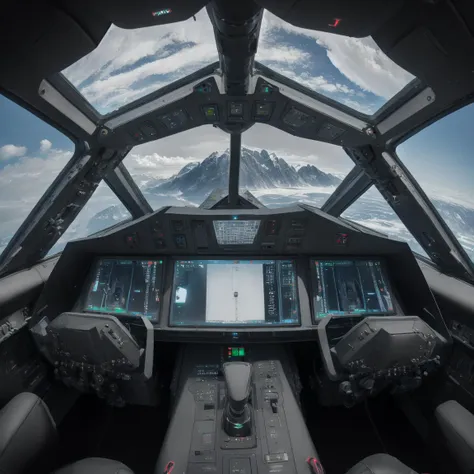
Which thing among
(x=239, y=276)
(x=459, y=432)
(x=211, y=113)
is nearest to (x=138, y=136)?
(x=211, y=113)

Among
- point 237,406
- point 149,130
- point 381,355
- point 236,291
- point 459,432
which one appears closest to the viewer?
point 459,432

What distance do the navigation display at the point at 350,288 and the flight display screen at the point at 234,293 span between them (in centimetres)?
21

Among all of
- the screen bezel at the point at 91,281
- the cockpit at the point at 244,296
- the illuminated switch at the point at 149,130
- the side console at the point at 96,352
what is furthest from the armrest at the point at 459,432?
the illuminated switch at the point at 149,130

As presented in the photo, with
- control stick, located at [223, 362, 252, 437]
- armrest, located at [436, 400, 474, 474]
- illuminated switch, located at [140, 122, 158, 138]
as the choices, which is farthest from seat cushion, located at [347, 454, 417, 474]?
illuminated switch, located at [140, 122, 158, 138]

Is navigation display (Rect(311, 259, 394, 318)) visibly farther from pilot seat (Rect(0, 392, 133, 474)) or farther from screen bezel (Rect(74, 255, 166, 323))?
pilot seat (Rect(0, 392, 133, 474))

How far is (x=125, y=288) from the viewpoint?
Result: 8.41 ft

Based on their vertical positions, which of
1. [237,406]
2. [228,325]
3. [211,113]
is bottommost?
[237,406]

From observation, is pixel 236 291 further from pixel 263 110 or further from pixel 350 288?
pixel 263 110

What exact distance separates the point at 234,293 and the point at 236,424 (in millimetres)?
959

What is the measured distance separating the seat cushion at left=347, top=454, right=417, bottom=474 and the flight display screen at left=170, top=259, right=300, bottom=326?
1.08 m

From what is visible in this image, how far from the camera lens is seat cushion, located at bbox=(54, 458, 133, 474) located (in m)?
1.36

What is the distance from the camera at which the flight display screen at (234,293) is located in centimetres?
243

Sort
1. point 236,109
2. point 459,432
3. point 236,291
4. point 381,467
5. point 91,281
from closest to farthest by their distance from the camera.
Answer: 1. point 381,467
2. point 459,432
3. point 236,291
4. point 91,281
5. point 236,109

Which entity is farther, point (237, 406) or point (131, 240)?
point (131, 240)
